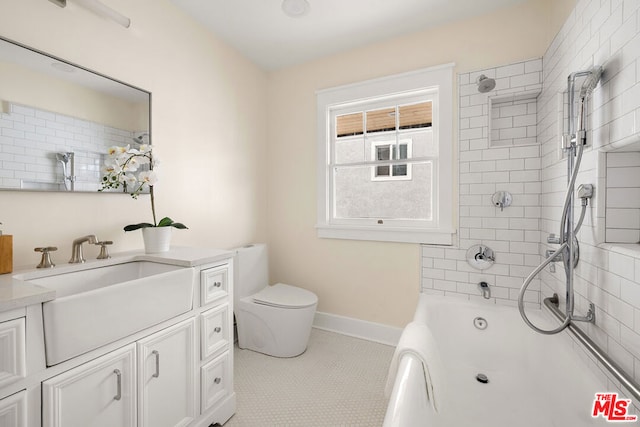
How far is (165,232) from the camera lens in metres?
1.58

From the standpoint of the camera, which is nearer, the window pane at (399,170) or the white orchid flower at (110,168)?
the white orchid flower at (110,168)

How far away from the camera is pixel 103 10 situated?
1467 millimetres

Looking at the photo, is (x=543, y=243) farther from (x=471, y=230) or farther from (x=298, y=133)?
(x=298, y=133)

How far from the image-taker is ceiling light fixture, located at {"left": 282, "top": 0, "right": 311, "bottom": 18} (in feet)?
6.28

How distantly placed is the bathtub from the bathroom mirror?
5.82 ft

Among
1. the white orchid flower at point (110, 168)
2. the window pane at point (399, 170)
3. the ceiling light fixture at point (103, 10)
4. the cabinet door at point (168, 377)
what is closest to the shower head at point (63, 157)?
the white orchid flower at point (110, 168)

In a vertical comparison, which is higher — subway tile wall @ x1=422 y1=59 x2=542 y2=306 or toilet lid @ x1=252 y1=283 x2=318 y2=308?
subway tile wall @ x1=422 y1=59 x2=542 y2=306

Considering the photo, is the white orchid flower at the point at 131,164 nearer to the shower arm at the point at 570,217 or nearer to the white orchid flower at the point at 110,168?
the white orchid flower at the point at 110,168

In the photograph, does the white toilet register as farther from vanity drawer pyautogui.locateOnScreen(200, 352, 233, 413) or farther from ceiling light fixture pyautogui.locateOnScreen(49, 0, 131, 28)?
ceiling light fixture pyautogui.locateOnScreen(49, 0, 131, 28)

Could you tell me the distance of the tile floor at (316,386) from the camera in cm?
155

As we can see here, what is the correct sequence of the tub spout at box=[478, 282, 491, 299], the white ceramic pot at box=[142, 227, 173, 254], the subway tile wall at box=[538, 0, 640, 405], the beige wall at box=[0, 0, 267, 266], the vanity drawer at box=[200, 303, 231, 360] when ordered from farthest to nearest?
the tub spout at box=[478, 282, 491, 299], the white ceramic pot at box=[142, 227, 173, 254], the vanity drawer at box=[200, 303, 231, 360], the beige wall at box=[0, 0, 267, 266], the subway tile wall at box=[538, 0, 640, 405]

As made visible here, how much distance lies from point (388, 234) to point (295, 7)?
182cm

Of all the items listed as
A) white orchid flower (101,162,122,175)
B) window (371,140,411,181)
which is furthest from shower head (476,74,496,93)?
white orchid flower (101,162,122,175)

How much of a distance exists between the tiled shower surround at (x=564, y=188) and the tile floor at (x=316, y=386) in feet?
2.56
